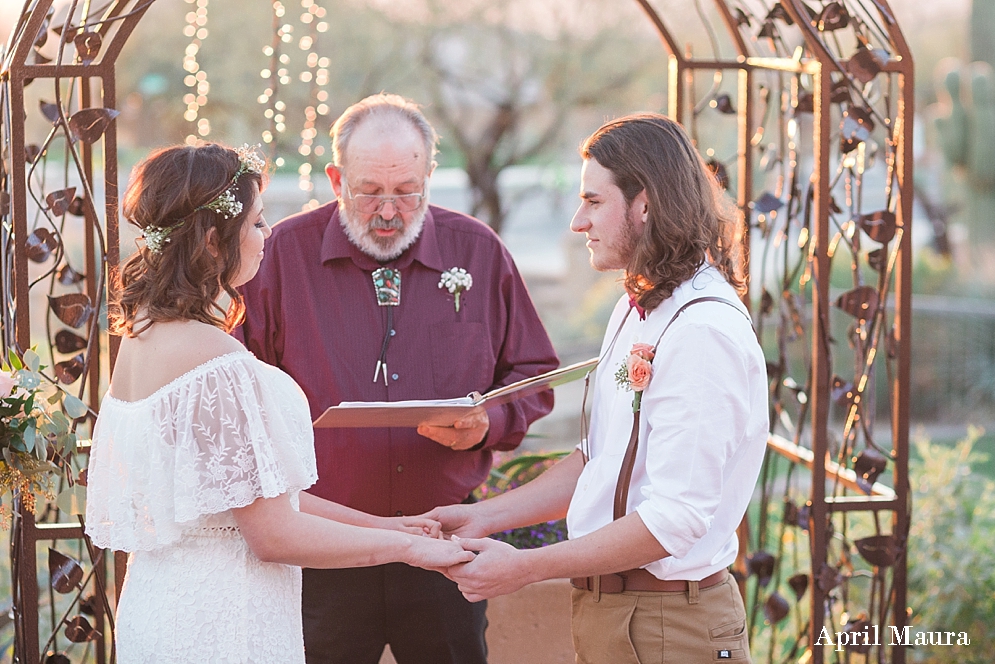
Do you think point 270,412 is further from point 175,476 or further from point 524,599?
point 524,599

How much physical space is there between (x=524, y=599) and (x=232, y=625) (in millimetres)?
1790

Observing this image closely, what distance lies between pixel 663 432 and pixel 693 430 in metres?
0.07

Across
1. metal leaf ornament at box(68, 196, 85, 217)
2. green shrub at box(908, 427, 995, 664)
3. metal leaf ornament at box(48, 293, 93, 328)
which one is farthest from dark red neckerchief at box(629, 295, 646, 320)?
green shrub at box(908, 427, 995, 664)

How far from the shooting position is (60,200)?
3043 mm

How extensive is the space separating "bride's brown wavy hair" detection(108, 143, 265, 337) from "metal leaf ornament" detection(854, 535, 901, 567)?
2.04 metres

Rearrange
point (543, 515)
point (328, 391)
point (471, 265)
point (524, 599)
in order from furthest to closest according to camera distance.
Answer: point (524, 599), point (471, 265), point (328, 391), point (543, 515)

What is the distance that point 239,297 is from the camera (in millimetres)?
2379

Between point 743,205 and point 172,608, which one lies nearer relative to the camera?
point 172,608

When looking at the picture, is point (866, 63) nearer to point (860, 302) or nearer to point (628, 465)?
point (860, 302)

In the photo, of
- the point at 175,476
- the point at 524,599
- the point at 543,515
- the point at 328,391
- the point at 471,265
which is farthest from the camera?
the point at 524,599

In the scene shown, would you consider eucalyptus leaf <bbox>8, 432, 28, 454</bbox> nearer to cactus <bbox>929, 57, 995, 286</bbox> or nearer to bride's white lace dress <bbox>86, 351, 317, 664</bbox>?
bride's white lace dress <bbox>86, 351, 317, 664</bbox>

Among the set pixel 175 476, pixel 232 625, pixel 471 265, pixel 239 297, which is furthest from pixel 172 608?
pixel 471 265

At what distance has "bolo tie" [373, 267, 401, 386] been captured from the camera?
3088mm

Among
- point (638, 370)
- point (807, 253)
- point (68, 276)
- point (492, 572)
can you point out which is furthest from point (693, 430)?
point (68, 276)
